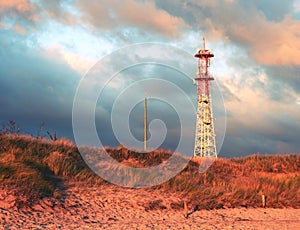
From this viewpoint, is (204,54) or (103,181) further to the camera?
(204,54)

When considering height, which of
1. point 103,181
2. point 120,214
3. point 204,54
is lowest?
point 120,214

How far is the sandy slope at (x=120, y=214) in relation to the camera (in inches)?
412

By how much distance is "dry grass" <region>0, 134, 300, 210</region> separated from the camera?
12.3 meters

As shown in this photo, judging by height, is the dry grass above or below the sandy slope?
above

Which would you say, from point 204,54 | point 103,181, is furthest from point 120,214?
point 204,54

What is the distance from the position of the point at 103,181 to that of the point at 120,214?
271 cm

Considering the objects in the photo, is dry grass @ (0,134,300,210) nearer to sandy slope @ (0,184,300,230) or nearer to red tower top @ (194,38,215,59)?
sandy slope @ (0,184,300,230)

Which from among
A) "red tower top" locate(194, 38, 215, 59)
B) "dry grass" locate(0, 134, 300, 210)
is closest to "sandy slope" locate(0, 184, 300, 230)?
"dry grass" locate(0, 134, 300, 210)

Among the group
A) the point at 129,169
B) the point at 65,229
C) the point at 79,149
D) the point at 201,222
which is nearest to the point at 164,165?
the point at 129,169

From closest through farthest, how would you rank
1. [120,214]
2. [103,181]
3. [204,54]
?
[120,214] → [103,181] → [204,54]

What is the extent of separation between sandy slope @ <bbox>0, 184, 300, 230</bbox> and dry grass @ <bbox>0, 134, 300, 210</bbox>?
1.26ft

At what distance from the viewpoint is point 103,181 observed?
1425 centimetres

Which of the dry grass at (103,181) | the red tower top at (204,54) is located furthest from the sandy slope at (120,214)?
the red tower top at (204,54)

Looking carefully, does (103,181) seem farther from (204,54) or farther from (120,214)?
(204,54)
